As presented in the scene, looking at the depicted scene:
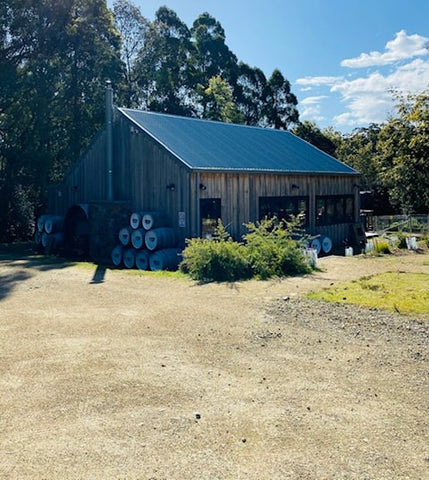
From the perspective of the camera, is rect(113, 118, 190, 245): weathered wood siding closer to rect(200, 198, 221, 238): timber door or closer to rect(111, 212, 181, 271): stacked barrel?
rect(111, 212, 181, 271): stacked barrel

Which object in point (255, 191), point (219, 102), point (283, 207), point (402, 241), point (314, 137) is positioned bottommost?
point (402, 241)

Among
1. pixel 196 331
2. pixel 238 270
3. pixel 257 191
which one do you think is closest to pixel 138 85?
pixel 257 191

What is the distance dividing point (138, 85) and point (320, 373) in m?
35.4

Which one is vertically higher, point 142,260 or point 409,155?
point 409,155

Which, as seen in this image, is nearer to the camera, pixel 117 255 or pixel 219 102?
pixel 117 255

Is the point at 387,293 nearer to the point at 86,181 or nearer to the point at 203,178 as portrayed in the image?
the point at 203,178

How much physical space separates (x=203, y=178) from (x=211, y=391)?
12470 mm

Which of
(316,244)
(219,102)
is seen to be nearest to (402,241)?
(316,244)

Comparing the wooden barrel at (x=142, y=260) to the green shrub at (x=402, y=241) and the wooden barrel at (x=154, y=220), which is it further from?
the green shrub at (x=402, y=241)

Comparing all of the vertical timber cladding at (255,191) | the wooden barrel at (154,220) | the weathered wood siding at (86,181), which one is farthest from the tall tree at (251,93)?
the wooden barrel at (154,220)

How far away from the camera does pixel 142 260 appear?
16.9 metres

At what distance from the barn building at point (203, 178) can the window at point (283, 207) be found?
0.04 m

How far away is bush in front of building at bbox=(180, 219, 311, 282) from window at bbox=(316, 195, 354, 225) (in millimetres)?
8740

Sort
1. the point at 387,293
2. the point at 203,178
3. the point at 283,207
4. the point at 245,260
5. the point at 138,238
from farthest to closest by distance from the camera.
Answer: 1. the point at 283,207
2. the point at 203,178
3. the point at 138,238
4. the point at 245,260
5. the point at 387,293
